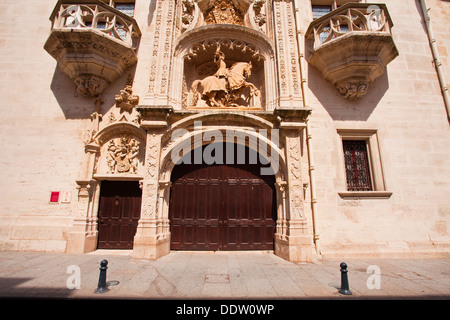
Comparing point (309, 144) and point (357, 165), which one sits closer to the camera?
point (309, 144)

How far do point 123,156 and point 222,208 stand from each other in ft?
11.9

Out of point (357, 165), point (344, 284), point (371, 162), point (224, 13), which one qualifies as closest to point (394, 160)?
point (371, 162)

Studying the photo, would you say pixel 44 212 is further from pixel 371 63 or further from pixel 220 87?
pixel 371 63

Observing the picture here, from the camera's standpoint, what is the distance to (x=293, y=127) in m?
6.42

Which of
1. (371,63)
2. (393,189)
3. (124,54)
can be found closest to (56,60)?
(124,54)

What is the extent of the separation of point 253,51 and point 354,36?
3.22m

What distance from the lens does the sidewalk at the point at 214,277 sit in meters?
3.51

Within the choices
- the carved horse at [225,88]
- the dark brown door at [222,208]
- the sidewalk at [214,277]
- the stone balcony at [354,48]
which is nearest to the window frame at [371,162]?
the stone balcony at [354,48]

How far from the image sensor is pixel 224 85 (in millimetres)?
7395

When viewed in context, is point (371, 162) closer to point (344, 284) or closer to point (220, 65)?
point (344, 284)

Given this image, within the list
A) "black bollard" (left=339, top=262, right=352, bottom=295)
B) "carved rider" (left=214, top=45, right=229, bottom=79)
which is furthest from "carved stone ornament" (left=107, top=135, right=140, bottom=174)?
"black bollard" (left=339, top=262, right=352, bottom=295)

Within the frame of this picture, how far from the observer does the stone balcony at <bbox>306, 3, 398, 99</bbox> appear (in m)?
6.73

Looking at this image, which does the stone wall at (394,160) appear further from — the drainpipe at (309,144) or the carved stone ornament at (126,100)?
the carved stone ornament at (126,100)

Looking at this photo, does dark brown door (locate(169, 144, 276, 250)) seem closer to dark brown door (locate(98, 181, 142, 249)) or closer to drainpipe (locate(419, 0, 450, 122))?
dark brown door (locate(98, 181, 142, 249))
